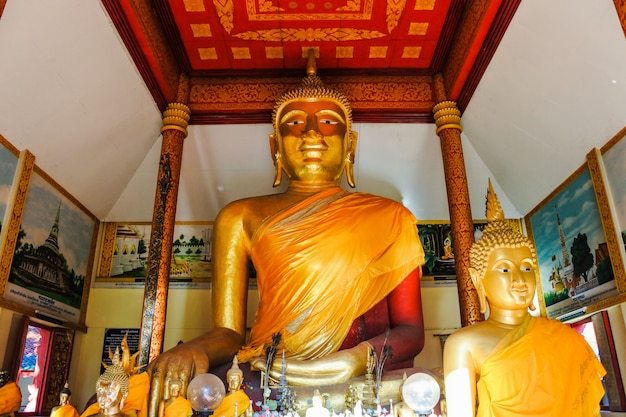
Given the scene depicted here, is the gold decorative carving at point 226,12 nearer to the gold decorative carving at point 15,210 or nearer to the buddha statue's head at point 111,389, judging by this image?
the gold decorative carving at point 15,210

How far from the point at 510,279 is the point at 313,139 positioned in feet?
6.59

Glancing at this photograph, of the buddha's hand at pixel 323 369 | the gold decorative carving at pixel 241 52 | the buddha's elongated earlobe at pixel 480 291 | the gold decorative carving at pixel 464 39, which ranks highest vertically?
the gold decorative carving at pixel 241 52

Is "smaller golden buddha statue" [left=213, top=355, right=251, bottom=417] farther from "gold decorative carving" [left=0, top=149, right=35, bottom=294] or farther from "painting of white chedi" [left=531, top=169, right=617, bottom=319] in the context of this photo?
"painting of white chedi" [left=531, top=169, right=617, bottom=319]

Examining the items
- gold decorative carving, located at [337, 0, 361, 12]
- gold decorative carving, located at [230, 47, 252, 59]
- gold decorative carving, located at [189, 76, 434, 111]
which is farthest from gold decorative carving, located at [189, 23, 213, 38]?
gold decorative carving, located at [337, 0, 361, 12]

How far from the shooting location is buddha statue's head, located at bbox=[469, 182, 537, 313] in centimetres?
245

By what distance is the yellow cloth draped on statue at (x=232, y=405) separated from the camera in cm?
249

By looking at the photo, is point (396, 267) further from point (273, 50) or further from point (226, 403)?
point (273, 50)

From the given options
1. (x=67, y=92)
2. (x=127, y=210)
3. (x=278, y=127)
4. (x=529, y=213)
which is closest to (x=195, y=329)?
(x=127, y=210)

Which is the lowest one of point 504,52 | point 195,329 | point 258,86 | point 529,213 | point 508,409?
point 508,409

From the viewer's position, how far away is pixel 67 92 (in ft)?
12.1

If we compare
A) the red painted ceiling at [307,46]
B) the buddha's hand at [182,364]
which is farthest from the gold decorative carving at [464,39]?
the buddha's hand at [182,364]

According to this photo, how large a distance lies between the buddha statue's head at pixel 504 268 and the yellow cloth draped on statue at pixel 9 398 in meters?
3.02

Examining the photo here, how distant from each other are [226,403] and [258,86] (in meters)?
3.05

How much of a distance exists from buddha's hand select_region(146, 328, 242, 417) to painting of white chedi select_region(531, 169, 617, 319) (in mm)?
2659
